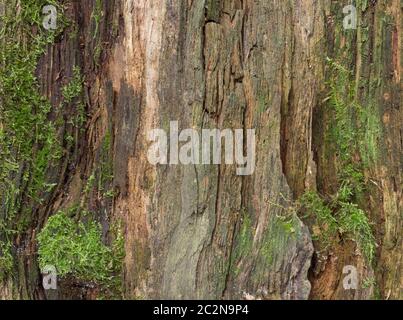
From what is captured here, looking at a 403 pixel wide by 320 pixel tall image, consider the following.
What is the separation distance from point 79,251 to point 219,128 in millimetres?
955

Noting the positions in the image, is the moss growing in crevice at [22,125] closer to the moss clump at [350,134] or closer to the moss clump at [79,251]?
the moss clump at [79,251]

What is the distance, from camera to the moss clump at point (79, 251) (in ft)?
10.4

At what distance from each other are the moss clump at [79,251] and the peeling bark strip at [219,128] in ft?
0.15

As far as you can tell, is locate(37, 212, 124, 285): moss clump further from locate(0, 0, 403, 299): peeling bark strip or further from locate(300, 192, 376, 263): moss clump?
locate(300, 192, 376, 263): moss clump

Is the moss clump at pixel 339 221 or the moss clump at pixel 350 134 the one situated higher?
the moss clump at pixel 350 134

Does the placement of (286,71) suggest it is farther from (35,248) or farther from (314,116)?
(35,248)

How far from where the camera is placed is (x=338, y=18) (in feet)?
10.6

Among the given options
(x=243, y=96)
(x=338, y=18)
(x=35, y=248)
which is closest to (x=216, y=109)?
(x=243, y=96)

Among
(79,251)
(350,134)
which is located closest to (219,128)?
(350,134)

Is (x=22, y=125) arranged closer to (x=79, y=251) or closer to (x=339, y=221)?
(x=79, y=251)

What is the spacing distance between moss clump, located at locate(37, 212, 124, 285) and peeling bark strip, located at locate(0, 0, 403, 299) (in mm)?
47

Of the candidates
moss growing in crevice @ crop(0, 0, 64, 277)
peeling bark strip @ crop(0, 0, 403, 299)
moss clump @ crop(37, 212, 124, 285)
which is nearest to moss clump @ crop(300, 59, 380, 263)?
peeling bark strip @ crop(0, 0, 403, 299)

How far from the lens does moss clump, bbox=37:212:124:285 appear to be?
10.4 ft

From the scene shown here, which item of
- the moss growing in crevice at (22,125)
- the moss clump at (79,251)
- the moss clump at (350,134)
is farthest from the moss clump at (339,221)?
the moss growing in crevice at (22,125)
